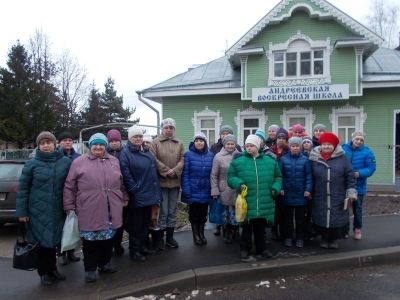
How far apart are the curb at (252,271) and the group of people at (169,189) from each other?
0.32 metres

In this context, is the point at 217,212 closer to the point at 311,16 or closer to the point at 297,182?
the point at 297,182

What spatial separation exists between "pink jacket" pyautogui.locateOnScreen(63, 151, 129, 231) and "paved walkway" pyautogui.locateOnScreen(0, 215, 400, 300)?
2.38 ft

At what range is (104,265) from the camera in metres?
3.94

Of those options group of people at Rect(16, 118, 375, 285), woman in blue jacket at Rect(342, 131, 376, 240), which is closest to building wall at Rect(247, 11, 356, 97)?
woman in blue jacket at Rect(342, 131, 376, 240)

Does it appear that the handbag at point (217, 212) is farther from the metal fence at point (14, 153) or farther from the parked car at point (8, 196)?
the metal fence at point (14, 153)

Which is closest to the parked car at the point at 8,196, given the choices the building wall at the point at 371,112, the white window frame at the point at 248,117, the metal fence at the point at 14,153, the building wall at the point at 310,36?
the building wall at the point at 371,112

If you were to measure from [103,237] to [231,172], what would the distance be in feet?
5.92

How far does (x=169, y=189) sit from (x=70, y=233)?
5.17 ft

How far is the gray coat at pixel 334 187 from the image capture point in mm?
4395

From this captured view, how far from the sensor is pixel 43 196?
137 inches

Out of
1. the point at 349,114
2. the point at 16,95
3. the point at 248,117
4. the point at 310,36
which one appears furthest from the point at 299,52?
the point at 16,95

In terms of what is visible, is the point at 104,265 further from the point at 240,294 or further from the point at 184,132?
the point at 184,132

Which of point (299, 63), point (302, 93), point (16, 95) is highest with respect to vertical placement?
point (16, 95)

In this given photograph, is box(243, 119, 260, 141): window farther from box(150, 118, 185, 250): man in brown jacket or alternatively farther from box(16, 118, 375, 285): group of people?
box(150, 118, 185, 250): man in brown jacket
